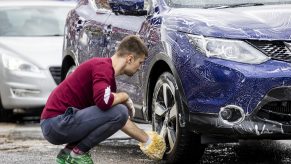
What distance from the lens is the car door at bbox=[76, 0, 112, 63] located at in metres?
8.39

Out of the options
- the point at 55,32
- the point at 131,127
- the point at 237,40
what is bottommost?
the point at 55,32

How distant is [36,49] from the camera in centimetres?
1172

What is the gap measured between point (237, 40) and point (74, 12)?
3.58m

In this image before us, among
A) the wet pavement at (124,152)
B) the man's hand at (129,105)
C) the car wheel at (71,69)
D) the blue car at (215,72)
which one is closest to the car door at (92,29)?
the car wheel at (71,69)

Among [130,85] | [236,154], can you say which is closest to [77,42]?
[130,85]

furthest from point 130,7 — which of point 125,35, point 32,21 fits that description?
point 32,21

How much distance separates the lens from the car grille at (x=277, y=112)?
250 inches

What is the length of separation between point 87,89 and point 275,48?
131 centimetres

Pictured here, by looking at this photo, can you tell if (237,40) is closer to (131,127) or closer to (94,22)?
(131,127)

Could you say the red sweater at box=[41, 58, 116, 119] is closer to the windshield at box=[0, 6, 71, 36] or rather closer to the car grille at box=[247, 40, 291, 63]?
the car grille at box=[247, 40, 291, 63]

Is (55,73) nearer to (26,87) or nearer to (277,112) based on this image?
(26,87)

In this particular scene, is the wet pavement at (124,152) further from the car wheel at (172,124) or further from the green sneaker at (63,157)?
the green sneaker at (63,157)

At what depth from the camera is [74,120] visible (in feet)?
20.0

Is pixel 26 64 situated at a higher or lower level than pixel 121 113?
lower
